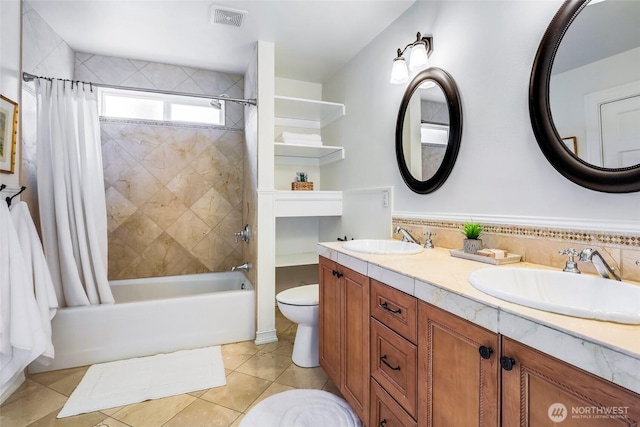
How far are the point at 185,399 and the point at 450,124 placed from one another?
2.13 m

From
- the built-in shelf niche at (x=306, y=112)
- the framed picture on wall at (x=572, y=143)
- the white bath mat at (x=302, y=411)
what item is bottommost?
the white bath mat at (x=302, y=411)

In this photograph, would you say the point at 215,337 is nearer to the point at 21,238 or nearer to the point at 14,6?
the point at 21,238

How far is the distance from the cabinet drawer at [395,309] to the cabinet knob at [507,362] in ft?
1.01

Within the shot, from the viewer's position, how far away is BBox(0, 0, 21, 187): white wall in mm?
1643

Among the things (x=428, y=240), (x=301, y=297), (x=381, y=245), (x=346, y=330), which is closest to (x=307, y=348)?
(x=301, y=297)

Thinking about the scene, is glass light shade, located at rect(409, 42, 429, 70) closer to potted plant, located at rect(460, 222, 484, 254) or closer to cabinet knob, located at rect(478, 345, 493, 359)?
potted plant, located at rect(460, 222, 484, 254)

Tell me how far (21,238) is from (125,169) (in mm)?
1214

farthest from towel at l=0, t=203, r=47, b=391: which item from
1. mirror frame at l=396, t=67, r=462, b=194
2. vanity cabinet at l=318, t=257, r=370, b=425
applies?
mirror frame at l=396, t=67, r=462, b=194

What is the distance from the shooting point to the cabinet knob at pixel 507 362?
2.32ft

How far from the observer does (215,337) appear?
7.54 feet

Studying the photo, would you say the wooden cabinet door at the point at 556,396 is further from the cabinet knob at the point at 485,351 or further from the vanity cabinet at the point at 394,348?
the vanity cabinet at the point at 394,348

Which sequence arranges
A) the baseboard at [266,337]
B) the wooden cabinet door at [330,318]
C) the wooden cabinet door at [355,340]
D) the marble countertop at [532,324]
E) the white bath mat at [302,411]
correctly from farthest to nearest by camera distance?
the baseboard at [266,337] < the wooden cabinet door at [330,318] < the white bath mat at [302,411] < the wooden cabinet door at [355,340] < the marble countertop at [532,324]

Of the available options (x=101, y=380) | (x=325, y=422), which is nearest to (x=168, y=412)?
(x=101, y=380)

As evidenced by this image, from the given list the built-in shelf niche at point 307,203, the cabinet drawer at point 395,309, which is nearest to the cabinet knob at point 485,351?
the cabinet drawer at point 395,309
